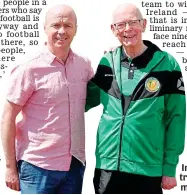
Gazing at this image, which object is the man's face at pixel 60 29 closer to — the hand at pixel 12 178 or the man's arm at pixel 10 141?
the man's arm at pixel 10 141

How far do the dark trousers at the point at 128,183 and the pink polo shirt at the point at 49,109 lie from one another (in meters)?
0.22

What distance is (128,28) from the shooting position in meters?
2.65

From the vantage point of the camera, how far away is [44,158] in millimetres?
2721

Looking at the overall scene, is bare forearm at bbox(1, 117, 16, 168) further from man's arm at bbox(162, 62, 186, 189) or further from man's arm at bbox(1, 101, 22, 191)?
man's arm at bbox(162, 62, 186, 189)

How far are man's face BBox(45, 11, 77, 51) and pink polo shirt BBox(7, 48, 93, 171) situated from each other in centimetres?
9

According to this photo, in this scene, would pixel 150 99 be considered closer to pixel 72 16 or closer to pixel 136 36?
pixel 136 36

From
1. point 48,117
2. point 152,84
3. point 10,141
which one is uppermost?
point 152,84

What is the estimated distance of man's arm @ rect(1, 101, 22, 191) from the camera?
2.71m

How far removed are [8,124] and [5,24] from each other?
0.86 metres

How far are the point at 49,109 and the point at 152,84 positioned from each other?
1.82 feet

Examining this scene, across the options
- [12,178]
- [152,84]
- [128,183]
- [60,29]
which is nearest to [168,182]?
[128,183]

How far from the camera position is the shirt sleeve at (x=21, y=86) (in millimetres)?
2666

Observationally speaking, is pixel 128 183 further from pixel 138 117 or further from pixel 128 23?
pixel 128 23

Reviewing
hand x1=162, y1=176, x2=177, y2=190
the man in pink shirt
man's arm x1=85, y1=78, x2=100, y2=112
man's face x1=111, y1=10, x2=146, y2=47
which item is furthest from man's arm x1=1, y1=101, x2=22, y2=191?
hand x1=162, y1=176, x2=177, y2=190
